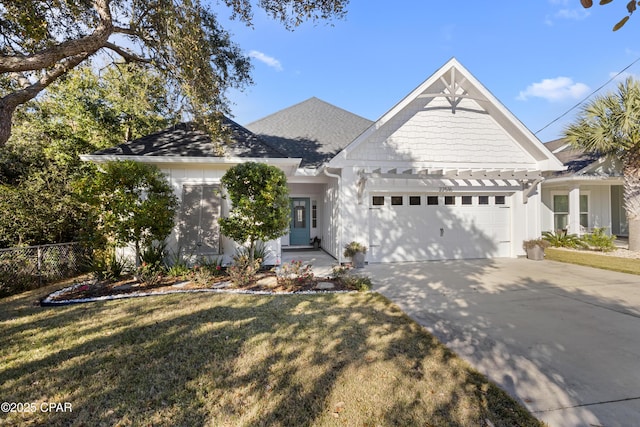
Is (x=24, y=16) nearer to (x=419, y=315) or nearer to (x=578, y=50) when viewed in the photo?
(x=419, y=315)

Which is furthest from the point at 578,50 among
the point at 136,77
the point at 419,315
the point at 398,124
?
the point at 136,77

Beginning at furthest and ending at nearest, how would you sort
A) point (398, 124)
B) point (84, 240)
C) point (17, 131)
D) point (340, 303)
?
point (17, 131)
point (398, 124)
point (84, 240)
point (340, 303)

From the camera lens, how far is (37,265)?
699 cm

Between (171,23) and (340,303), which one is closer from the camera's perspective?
(340,303)

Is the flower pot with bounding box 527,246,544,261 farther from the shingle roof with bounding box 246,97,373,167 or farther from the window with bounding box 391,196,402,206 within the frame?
the shingle roof with bounding box 246,97,373,167

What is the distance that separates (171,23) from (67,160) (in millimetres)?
7306

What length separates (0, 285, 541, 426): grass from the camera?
2.52m

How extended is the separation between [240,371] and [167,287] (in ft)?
Answer: 14.3

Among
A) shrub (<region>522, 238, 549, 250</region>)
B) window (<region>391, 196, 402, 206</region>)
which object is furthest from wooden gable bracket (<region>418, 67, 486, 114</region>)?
shrub (<region>522, 238, 549, 250</region>)

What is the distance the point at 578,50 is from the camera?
12.1 m

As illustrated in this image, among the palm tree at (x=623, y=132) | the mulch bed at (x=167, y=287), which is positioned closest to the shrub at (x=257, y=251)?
the mulch bed at (x=167, y=287)

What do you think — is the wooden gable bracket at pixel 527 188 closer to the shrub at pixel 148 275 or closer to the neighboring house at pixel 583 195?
the neighboring house at pixel 583 195

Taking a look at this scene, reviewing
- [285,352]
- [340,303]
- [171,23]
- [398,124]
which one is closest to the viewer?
[285,352]

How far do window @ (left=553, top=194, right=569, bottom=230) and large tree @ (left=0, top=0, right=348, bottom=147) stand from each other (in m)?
13.6
